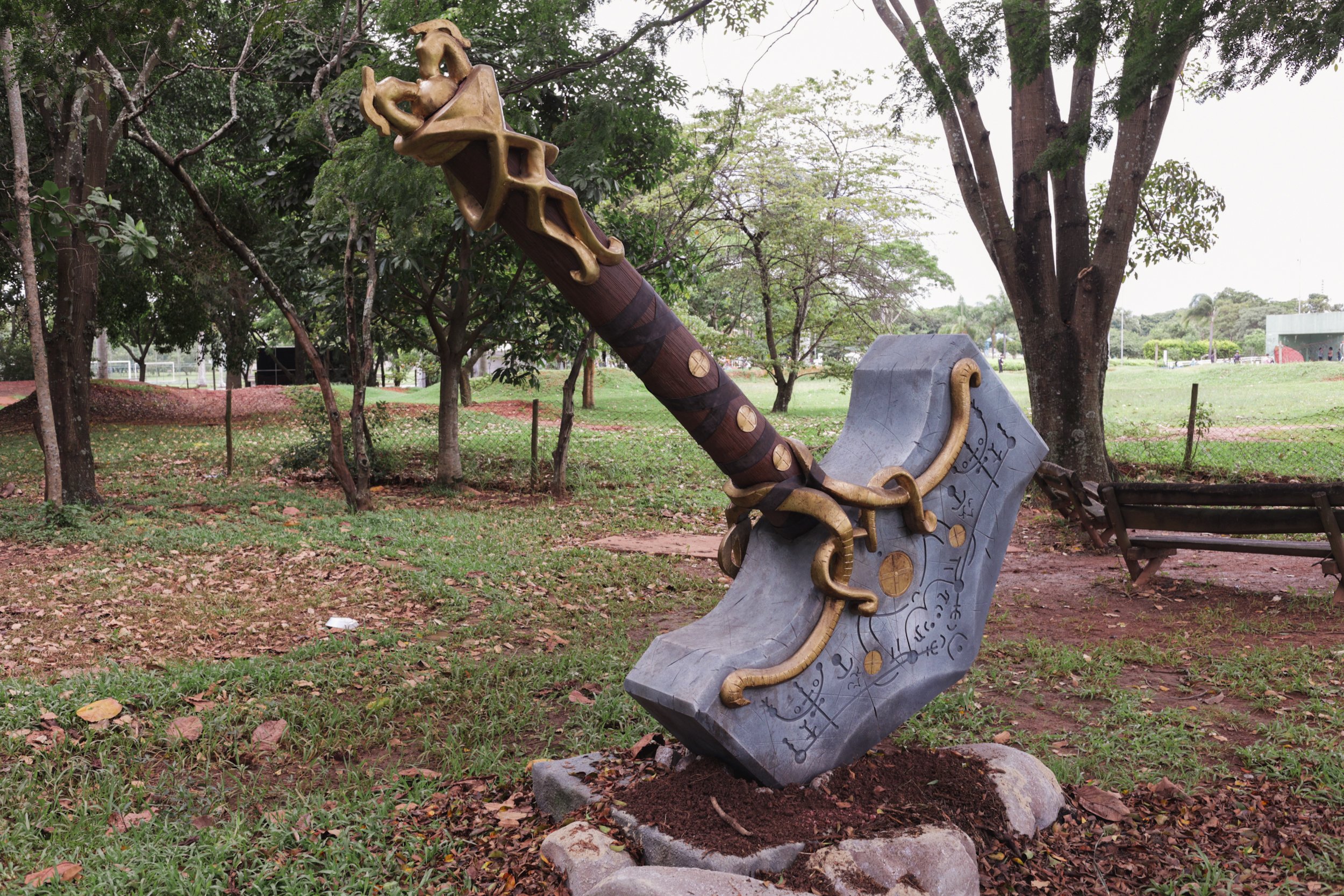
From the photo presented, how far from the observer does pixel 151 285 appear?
17484mm

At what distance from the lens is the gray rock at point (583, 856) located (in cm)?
306

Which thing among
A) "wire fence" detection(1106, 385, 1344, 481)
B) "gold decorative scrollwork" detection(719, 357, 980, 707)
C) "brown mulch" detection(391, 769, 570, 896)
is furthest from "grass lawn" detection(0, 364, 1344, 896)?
"wire fence" detection(1106, 385, 1344, 481)

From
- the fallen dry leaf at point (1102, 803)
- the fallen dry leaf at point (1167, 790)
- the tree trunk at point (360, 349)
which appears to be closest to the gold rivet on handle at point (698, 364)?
the fallen dry leaf at point (1102, 803)

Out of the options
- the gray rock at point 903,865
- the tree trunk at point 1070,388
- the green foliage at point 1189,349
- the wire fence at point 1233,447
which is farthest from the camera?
the green foliage at point 1189,349

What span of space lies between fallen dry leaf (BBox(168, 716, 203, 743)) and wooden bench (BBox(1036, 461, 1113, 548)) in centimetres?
604

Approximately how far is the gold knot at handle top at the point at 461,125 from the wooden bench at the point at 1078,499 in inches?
233

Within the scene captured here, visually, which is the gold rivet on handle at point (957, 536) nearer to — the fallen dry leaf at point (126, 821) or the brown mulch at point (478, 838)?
the brown mulch at point (478, 838)

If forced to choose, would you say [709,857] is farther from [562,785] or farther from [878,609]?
[878,609]

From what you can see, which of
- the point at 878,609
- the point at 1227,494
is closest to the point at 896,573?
the point at 878,609

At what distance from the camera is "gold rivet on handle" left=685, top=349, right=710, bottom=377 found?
3.16m

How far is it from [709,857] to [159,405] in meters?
21.7

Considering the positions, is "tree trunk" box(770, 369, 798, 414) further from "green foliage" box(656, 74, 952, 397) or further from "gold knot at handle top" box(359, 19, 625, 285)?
"gold knot at handle top" box(359, 19, 625, 285)

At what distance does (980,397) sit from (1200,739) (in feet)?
6.56

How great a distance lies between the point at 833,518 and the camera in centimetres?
341
